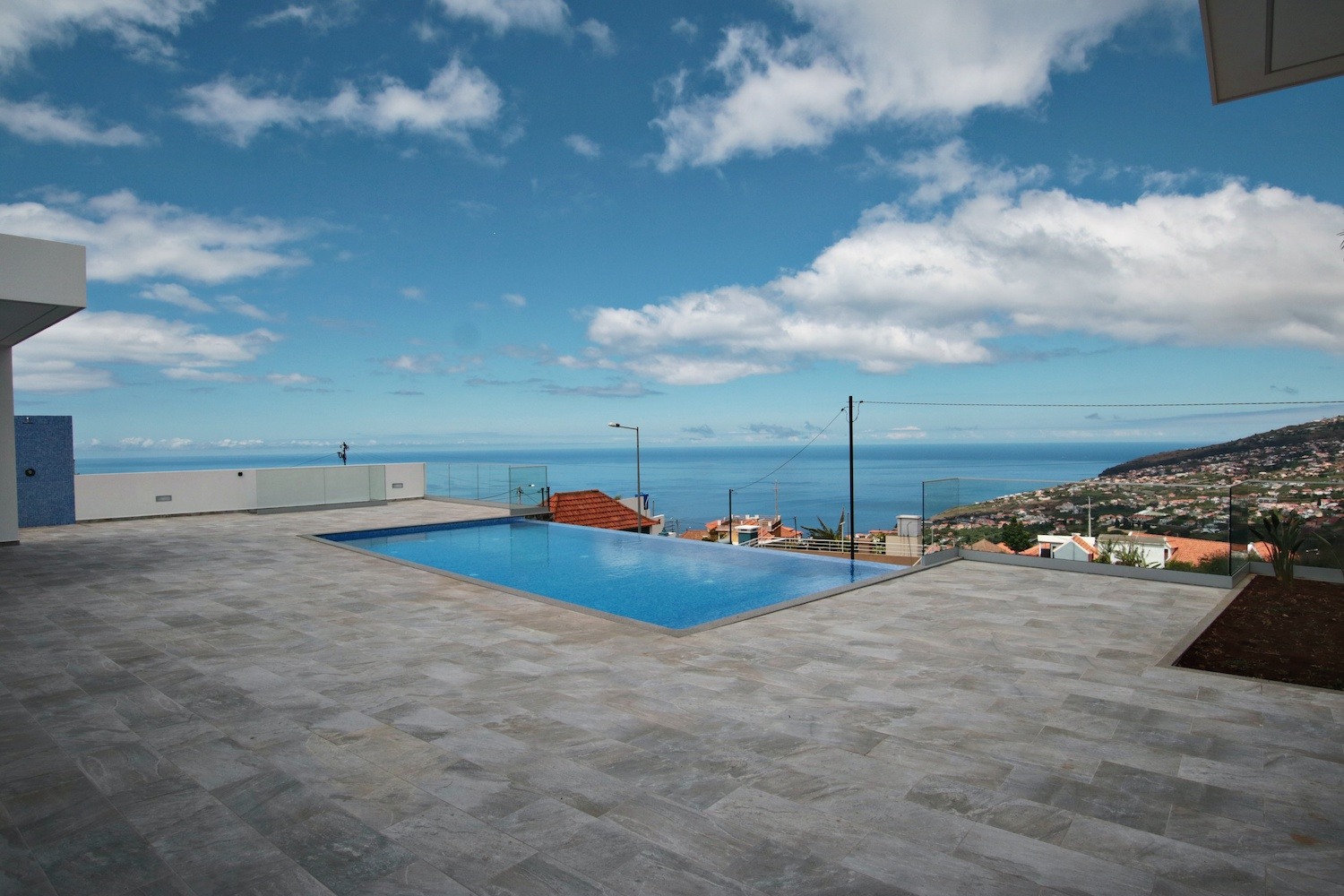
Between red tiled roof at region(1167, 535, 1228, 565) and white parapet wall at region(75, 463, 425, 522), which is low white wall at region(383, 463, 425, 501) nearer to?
white parapet wall at region(75, 463, 425, 522)

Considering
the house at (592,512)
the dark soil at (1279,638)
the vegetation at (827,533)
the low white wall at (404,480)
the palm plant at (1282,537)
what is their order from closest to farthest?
1. the dark soil at (1279,638)
2. the palm plant at (1282,537)
3. the vegetation at (827,533)
4. the house at (592,512)
5. the low white wall at (404,480)

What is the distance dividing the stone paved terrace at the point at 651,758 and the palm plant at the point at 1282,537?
2376 millimetres

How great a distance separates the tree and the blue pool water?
134cm

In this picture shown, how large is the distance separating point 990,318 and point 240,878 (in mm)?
66212

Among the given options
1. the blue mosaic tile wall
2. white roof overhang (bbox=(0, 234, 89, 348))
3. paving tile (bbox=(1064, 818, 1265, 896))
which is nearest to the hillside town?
paving tile (bbox=(1064, 818, 1265, 896))

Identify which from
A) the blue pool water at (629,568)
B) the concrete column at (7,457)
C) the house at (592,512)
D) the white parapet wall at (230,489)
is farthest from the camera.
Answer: the house at (592,512)

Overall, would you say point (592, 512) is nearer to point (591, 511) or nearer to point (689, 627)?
point (591, 511)

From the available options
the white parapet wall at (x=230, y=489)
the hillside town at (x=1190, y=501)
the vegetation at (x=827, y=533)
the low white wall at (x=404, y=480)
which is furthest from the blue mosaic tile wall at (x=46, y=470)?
the hillside town at (x=1190, y=501)

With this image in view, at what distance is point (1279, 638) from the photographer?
541 cm

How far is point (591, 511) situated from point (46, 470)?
35.2 ft

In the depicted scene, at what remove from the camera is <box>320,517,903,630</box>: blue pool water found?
802 cm

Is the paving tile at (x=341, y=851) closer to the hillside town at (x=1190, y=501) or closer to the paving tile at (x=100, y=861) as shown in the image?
the paving tile at (x=100, y=861)

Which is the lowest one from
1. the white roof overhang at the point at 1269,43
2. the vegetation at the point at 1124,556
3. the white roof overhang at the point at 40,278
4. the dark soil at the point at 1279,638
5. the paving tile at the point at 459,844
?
the dark soil at the point at 1279,638

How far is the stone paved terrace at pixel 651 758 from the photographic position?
2.46 metres
